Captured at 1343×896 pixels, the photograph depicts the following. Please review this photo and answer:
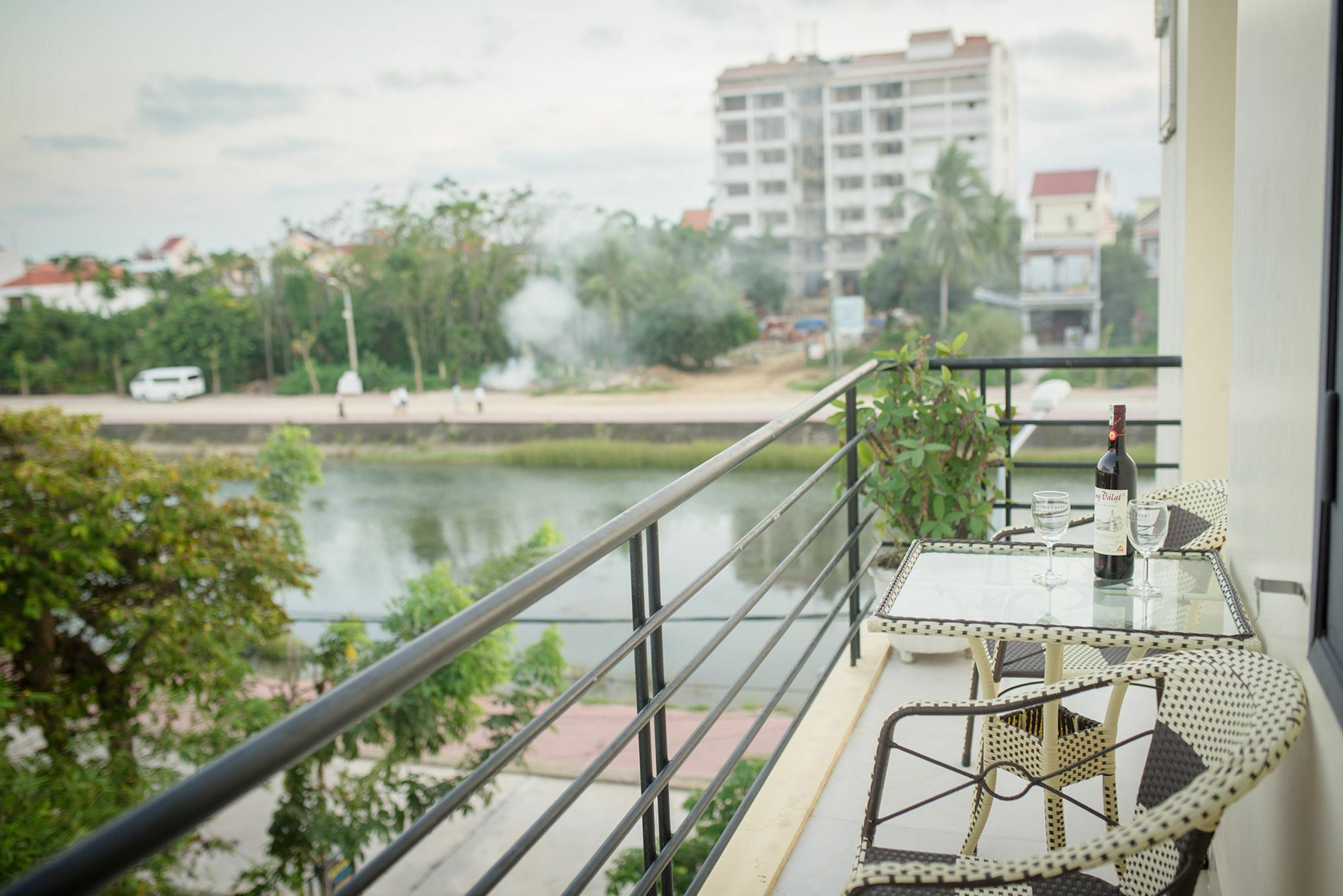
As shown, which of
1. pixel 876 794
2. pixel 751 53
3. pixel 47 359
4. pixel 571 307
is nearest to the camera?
pixel 876 794

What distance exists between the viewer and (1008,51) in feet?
135

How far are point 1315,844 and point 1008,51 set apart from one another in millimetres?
46175

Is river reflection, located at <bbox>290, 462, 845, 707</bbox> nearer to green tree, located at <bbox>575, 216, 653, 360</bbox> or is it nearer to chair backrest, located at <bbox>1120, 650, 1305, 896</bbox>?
green tree, located at <bbox>575, 216, 653, 360</bbox>

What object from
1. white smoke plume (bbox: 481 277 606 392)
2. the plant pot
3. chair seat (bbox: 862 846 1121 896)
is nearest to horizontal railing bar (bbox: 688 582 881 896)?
the plant pot

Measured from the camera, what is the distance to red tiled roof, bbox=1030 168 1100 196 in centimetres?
3631

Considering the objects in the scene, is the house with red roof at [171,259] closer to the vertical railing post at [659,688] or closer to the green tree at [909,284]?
the green tree at [909,284]

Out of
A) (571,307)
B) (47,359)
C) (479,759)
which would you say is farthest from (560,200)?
(479,759)

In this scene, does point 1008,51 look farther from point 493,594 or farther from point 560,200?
point 493,594

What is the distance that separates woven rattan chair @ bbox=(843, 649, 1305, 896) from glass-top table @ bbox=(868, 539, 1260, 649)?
13cm

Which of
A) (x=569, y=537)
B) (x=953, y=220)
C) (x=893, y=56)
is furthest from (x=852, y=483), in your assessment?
(x=893, y=56)

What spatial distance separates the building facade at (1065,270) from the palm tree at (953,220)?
6.02 feet

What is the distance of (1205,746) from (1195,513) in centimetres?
95

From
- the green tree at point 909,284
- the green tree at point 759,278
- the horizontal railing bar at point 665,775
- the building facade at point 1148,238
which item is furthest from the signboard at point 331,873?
the building facade at point 1148,238

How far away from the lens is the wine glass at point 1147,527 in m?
1.33
